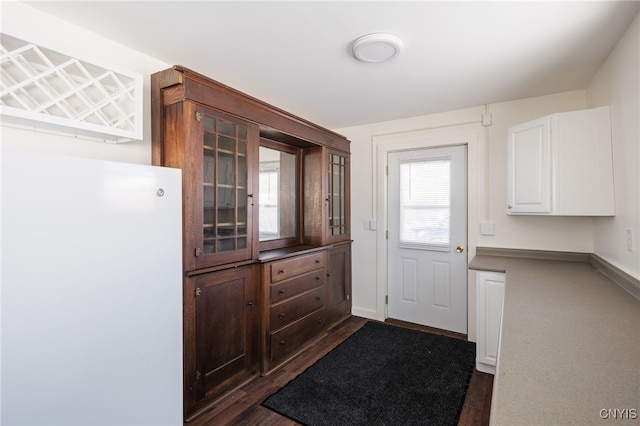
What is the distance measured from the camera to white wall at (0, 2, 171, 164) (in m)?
1.51

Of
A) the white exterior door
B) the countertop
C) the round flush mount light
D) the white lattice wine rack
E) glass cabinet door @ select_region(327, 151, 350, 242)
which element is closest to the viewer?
the countertop

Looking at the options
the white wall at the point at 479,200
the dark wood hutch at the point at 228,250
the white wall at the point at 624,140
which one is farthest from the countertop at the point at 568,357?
the dark wood hutch at the point at 228,250

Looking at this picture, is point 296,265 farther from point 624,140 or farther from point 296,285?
point 624,140

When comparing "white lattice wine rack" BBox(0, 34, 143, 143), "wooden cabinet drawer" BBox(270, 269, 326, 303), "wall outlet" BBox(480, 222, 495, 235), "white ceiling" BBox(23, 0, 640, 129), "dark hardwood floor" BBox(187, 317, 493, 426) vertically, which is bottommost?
"dark hardwood floor" BBox(187, 317, 493, 426)

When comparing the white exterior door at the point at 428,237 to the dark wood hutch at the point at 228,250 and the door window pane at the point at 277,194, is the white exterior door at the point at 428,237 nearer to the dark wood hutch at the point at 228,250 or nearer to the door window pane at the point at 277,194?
the dark wood hutch at the point at 228,250

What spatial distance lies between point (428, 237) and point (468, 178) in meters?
0.75

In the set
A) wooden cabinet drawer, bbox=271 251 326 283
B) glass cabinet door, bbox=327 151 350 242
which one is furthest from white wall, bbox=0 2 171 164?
glass cabinet door, bbox=327 151 350 242

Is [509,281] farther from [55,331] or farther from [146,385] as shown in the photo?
[55,331]

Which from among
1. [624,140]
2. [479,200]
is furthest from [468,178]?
[624,140]

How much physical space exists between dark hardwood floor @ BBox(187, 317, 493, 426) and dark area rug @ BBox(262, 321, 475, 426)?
0.05m

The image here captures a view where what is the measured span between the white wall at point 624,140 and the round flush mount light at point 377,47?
120cm

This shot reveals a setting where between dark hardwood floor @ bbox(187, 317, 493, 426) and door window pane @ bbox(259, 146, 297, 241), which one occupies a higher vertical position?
door window pane @ bbox(259, 146, 297, 241)

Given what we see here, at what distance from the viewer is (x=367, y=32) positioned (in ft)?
5.78

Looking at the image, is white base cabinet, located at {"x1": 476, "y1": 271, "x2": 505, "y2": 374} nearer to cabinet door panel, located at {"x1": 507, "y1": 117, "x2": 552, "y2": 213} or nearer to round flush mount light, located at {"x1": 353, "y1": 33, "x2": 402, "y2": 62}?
cabinet door panel, located at {"x1": 507, "y1": 117, "x2": 552, "y2": 213}
